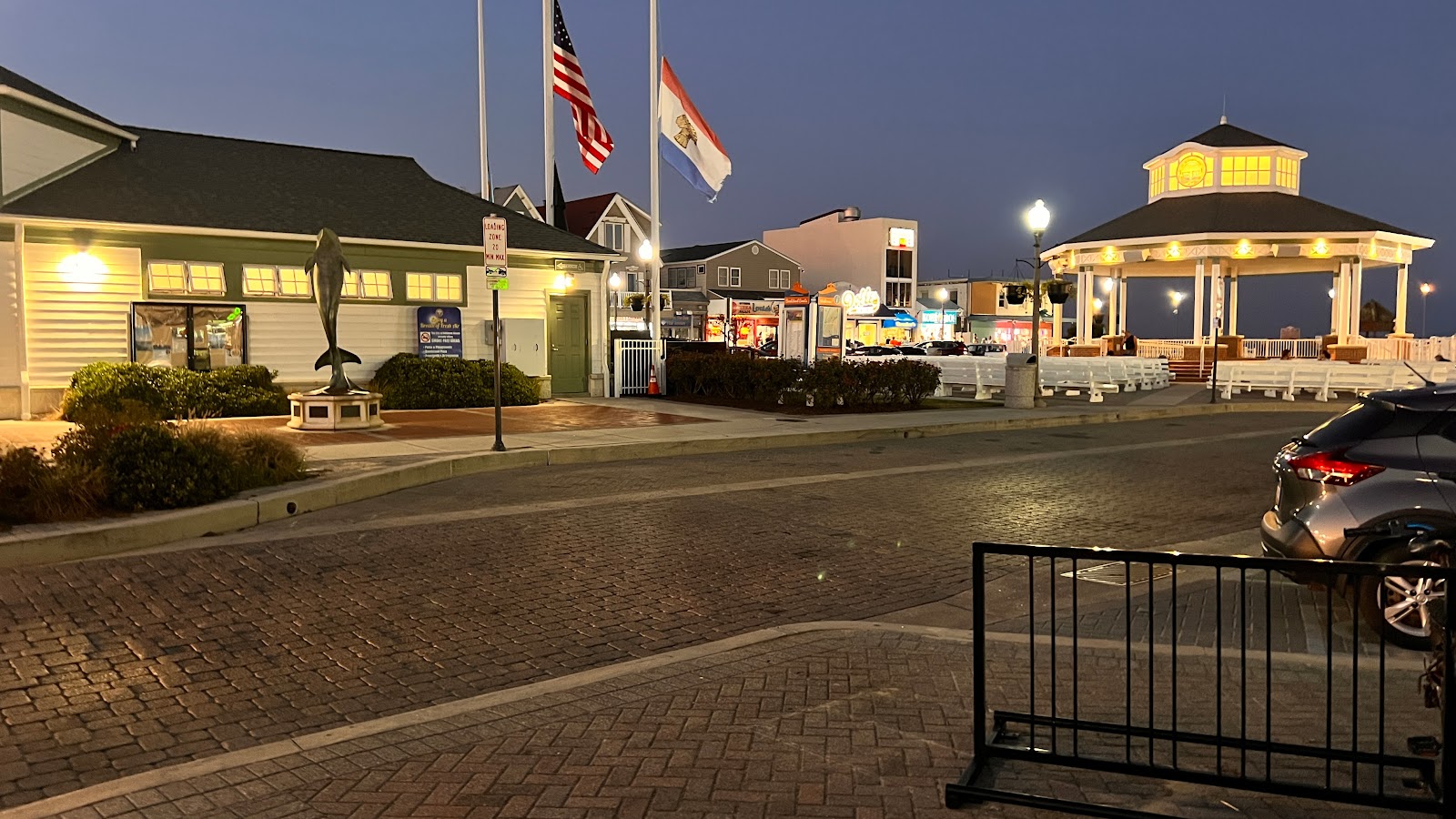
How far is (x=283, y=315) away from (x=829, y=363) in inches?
445

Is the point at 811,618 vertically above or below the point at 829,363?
below

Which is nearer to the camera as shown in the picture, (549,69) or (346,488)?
(346,488)

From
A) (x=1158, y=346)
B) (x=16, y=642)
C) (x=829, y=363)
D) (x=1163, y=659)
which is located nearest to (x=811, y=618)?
(x=1163, y=659)

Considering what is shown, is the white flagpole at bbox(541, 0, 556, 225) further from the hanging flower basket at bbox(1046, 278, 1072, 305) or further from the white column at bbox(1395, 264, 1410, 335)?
the white column at bbox(1395, 264, 1410, 335)

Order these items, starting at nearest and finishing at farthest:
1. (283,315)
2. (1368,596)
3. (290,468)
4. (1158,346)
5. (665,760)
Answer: (665,760)
(1368,596)
(290,468)
(283,315)
(1158,346)

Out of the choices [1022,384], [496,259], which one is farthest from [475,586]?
[1022,384]

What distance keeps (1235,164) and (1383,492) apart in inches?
1530

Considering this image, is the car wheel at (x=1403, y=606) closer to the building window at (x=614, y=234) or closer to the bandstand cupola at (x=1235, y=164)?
the bandstand cupola at (x=1235, y=164)

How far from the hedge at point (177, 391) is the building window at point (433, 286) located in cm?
379

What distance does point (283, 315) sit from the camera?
21391 mm

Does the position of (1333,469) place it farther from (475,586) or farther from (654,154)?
(654,154)

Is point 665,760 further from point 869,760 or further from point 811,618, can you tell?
point 811,618

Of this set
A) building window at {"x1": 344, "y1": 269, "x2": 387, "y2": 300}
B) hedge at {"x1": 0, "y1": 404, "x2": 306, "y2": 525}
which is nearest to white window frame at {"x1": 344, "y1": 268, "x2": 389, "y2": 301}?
building window at {"x1": 344, "y1": 269, "x2": 387, "y2": 300}

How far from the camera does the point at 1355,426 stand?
6.56 metres
